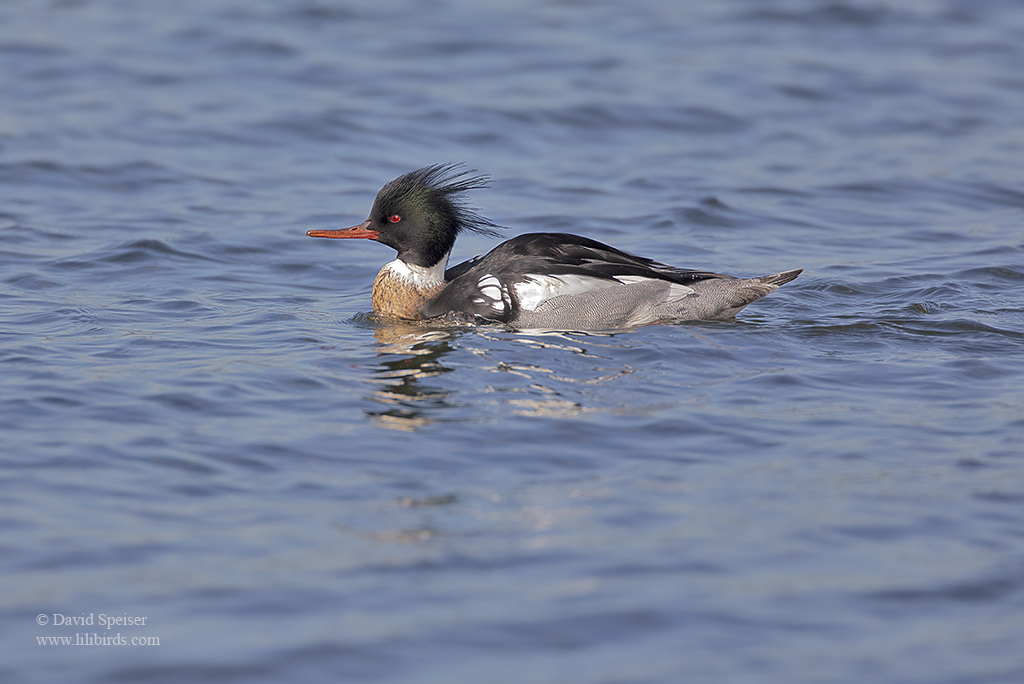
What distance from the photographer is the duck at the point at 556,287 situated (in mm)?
8570

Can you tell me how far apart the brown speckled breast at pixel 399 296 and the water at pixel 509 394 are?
10.4 inches

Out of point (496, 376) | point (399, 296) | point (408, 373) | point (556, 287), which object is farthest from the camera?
point (399, 296)

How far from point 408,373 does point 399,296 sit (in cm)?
155

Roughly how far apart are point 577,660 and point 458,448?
2067 mm

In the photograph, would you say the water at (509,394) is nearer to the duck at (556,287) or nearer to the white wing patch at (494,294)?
the duck at (556,287)

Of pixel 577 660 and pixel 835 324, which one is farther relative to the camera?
pixel 835 324

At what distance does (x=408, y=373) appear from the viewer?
25.1 ft

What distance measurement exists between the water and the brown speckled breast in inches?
10.4

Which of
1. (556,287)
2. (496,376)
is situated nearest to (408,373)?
(496,376)

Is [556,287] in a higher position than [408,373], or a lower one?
higher

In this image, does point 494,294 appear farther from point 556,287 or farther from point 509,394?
point 509,394

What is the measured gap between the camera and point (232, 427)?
258 inches

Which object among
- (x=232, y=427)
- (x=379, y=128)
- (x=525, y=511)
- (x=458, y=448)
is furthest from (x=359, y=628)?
(x=379, y=128)

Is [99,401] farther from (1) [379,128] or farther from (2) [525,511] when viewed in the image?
(1) [379,128]
